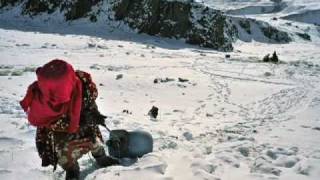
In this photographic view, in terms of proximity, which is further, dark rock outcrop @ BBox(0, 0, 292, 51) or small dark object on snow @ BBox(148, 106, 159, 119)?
dark rock outcrop @ BBox(0, 0, 292, 51)

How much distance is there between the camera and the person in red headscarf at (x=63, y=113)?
15.1 feet

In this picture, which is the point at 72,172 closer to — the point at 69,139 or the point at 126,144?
the point at 69,139

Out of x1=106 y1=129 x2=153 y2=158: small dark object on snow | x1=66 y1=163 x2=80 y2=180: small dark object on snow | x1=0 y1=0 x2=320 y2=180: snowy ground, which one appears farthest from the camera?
x1=106 y1=129 x2=153 y2=158: small dark object on snow

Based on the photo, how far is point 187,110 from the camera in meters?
10.2

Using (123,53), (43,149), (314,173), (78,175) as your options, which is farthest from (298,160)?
(123,53)

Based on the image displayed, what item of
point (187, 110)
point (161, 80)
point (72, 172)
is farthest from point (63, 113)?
point (161, 80)

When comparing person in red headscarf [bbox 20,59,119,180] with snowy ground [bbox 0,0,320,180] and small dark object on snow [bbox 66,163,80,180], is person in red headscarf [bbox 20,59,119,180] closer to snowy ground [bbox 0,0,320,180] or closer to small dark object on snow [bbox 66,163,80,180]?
small dark object on snow [bbox 66,163,80,180]

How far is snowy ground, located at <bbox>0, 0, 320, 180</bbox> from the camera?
5.83 m

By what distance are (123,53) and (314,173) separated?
537 inches

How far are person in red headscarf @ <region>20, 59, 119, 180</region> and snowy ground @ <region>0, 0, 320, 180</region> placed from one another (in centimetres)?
45

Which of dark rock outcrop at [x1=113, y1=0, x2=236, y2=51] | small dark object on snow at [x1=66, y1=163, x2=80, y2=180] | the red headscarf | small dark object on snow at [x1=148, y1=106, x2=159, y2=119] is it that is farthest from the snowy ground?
dark rock outcrop at [x1=113, y1=0, x2=236, y2=51]

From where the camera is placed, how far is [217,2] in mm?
80688

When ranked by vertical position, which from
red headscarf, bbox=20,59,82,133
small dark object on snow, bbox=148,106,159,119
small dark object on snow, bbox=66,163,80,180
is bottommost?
small dark object on snow, bbox=148,106,159,119

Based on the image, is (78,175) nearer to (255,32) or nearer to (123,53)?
(123,53)
